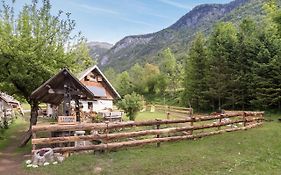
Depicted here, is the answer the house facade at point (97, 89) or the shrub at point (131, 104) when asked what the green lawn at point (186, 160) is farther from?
the house facade at point (97, 89)

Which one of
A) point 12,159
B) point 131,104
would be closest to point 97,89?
point 131,104

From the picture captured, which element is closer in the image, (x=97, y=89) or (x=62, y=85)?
(x=62, y=85)

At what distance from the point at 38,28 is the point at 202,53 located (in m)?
25.2

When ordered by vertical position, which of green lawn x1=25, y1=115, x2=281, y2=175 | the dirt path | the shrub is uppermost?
the shrub

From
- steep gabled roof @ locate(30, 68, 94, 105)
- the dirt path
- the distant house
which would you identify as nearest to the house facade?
the distant house

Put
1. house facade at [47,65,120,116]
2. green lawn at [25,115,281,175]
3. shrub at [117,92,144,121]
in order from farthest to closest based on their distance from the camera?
house facade at [47,65,120,116]
shrub at [117,92,144,121]
green lawn at [25,115,281,175]

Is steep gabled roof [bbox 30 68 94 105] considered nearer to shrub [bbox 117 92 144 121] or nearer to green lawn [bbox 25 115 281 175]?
green lawn [bbox 25 115 281 175]

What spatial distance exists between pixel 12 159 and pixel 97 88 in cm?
A: 2478

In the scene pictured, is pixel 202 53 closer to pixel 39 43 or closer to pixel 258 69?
pixel 258 69

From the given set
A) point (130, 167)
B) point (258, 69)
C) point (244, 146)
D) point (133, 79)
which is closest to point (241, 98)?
point (258, 69)

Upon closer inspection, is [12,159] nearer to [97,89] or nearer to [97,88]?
[97,89]

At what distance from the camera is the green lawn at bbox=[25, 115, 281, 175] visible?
10484 mm

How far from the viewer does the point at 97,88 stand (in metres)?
39.1

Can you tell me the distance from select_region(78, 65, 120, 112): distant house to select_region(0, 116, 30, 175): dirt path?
16701 millimetres
